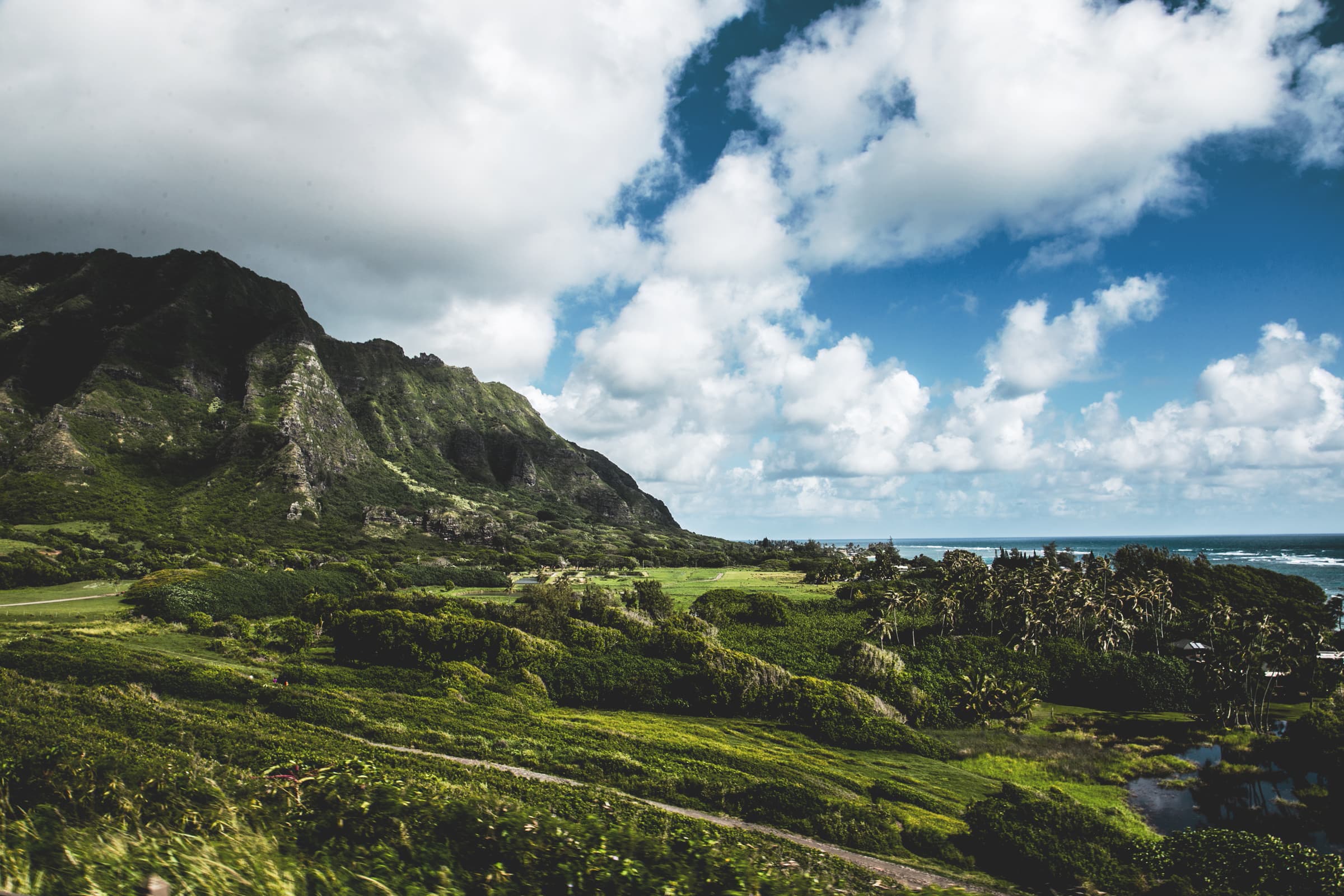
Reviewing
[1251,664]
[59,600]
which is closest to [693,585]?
[1251,664]

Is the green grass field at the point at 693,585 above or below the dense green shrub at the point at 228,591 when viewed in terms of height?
below

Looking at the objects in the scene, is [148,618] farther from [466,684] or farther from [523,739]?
[523,739]

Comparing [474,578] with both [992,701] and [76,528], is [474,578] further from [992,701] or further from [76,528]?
[992,701]

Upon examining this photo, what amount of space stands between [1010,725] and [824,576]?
4052 inches

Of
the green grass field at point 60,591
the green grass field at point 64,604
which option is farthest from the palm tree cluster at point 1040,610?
the green grass field at point 60,591

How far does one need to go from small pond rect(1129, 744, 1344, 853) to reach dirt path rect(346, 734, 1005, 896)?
2840cm

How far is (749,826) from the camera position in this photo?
26.9 meters

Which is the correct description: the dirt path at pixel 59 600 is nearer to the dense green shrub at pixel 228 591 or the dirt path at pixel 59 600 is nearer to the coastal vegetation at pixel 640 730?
the coastal vegetation at pixel 640 730

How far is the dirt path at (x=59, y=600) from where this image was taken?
75625mm

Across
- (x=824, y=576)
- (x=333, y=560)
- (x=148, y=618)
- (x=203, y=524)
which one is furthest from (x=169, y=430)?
(x=824, y=576)

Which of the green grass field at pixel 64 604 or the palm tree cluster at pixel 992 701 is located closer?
the green grass field at pixel 64 604

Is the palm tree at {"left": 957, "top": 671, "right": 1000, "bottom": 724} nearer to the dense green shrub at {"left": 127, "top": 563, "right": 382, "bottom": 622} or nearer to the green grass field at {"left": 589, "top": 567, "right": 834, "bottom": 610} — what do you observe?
the green grass field at {"left": 589, "top": 567, "right": 834, "bottom": 610}

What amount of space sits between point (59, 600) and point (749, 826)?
96830 mm

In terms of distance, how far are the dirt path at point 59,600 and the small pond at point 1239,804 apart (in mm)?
111163
